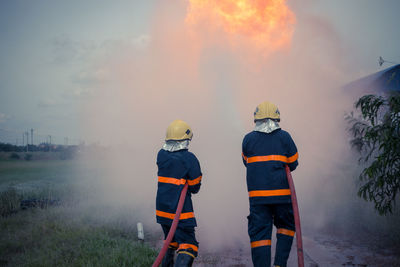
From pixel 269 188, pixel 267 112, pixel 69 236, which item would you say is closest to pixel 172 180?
pixel 269 188

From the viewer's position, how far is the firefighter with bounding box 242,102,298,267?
11.1 ft

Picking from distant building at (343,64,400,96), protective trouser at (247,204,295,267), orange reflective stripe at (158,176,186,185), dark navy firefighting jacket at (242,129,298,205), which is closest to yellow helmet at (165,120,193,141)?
orange reflective stripe at (158,176,186,185)

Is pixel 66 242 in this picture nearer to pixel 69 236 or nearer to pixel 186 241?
pixel 69 236

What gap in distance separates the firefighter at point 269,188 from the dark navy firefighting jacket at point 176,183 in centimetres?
68

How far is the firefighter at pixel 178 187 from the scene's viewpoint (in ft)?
11.0

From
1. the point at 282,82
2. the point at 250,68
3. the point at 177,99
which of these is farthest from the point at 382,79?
the point at 177,99

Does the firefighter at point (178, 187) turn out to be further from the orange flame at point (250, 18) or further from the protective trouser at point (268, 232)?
the orange flame at point (250, 18)

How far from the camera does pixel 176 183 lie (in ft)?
11.3

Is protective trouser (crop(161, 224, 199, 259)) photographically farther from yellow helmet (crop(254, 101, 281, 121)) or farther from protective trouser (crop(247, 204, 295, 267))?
yellow helmet (crop(254, 101, 281, 121))

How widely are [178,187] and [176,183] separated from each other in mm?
51

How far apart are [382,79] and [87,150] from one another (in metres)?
13.5

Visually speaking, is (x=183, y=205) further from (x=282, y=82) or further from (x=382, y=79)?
(x=382, y=79)

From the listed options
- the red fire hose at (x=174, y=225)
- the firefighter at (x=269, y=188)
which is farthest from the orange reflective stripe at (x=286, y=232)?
the red fire hose at (x=174, y=225)

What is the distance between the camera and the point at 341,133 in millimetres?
9477
